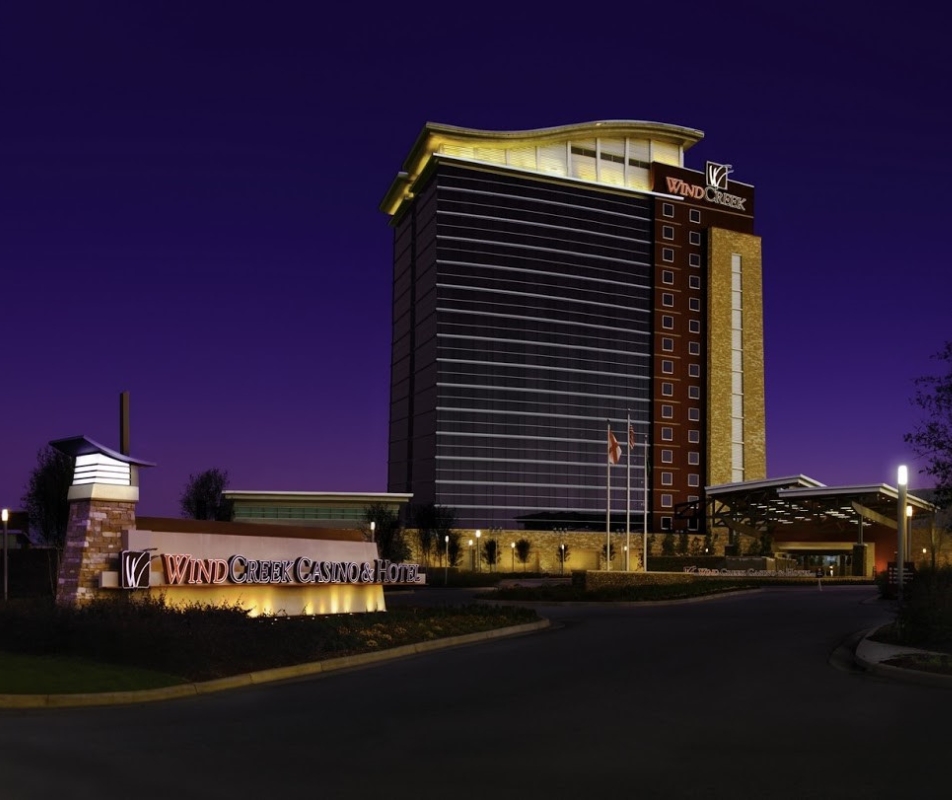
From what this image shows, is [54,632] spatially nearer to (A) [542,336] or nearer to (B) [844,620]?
(B) [844,620]

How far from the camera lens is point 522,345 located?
416 ft

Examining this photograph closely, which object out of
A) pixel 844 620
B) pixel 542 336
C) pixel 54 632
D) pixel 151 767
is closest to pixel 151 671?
pixel 54 632

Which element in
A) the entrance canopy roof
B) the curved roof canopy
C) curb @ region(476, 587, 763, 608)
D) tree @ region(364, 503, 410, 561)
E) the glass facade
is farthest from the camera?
the curved roof canopy

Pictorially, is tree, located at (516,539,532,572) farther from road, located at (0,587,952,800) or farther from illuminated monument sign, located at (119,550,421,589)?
road, located at (0,587,952,800)

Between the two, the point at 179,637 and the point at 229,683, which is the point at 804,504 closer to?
the point at 179,637

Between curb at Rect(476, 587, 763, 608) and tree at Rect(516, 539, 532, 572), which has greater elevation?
curb at Rect(476, 587, 763, 608)

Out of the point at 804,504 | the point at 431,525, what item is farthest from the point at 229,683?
the point at 431,525

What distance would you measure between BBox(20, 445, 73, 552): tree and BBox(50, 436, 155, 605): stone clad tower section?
2681cm

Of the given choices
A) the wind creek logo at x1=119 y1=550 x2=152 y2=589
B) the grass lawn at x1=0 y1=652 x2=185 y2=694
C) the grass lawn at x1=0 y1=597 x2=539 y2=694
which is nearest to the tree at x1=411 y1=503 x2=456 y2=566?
the wind creek logo at x1=119 y1=550 x2=152 y2=589

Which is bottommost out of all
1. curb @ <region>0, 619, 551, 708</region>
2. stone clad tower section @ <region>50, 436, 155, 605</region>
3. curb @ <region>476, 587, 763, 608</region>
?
curb @ <region>476, 587, 763, 608</region>

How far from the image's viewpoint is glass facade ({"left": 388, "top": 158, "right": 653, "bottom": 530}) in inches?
4843

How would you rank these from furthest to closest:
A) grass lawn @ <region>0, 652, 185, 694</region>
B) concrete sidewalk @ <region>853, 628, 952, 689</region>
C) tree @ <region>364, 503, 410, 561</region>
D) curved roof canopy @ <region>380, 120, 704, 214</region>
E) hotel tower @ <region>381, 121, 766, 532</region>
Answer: curved roof canopy @ <region>380, 120, 704, 214</region>
hotel tower @ <region>381, 121, 766, 532</region>
tree @ <region>364, 503, 410, 561</region>
concrete sidewalk @ <region>853, 628, 952, 689</region>
grass lawn @ <region>0, 652, 185, 694</region>

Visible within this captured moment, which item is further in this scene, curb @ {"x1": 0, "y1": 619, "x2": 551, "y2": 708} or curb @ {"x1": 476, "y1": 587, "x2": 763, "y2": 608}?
curb @ {"x1": 476, "y1": 587, "x2": 763, "y2": 608}

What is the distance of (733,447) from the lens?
5290 inches
